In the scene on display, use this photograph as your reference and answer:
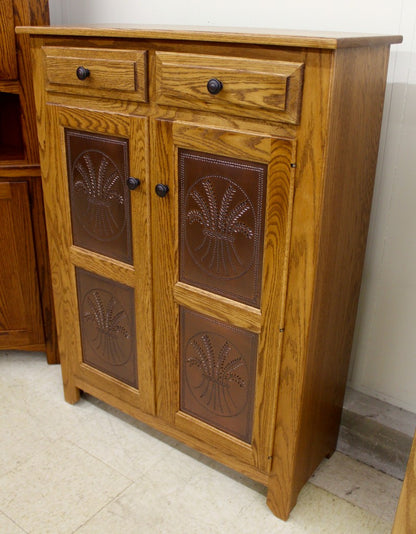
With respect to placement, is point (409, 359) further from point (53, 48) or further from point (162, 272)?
point (53, 48)

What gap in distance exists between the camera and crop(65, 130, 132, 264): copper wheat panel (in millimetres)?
1566

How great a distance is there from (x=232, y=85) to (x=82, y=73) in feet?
1.57

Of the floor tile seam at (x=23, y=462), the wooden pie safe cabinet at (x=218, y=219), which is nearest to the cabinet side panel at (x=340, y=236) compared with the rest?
the wooden pie safe cabinet at (x=218, y=219)

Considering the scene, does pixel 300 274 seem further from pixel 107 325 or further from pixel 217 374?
pixel 107 325

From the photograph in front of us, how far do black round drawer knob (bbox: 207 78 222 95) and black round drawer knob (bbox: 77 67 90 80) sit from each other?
1.36 feet

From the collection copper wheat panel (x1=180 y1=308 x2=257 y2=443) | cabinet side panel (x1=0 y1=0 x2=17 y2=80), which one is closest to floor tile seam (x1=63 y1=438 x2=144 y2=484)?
copper wheat panel (x1=180 y1=308 x2=257 y2=443)

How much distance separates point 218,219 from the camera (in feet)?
4.58

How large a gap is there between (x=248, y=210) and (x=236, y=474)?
922mm

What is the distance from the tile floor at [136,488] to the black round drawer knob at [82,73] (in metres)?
1.19

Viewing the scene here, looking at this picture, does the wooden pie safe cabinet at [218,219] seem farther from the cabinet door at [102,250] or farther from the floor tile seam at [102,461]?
the floor tile seam at [102,461]

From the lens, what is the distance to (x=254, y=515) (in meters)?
1.63

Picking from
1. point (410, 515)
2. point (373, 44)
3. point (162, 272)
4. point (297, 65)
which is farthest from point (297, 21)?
point (410, 515)

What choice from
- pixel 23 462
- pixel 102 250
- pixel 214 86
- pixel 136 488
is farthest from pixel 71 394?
pixel 214 86

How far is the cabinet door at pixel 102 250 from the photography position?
1.55 m
